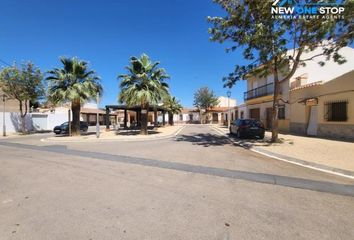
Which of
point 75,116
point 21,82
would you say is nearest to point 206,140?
point 75,116

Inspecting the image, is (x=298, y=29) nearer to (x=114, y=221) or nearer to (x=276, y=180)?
(x=276, y=180)

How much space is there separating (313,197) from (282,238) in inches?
84.5

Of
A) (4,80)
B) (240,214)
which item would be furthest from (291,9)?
(4,80)

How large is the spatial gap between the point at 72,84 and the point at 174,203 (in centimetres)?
1806

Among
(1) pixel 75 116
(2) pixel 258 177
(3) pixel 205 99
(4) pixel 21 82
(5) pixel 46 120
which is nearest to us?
(2) pixel 258 177

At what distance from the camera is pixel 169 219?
3934mm

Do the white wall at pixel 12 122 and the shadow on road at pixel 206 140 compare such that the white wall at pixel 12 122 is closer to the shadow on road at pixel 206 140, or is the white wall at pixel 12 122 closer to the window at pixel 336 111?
the shadow on road at pixel 206 140

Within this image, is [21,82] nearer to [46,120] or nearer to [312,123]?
[46,120]

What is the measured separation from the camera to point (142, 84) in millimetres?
20438

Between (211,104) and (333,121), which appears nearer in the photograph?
(333,121)

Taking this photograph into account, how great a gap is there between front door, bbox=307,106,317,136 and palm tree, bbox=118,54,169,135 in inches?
466

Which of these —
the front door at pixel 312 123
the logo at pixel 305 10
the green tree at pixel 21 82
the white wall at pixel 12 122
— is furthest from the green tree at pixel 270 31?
the white wall at pixel 12 122

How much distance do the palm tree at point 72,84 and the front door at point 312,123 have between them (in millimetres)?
17497

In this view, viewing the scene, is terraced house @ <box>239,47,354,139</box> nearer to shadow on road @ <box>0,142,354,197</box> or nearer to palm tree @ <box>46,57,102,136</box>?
shadow on road @ <box>0,142,354,197</box>
